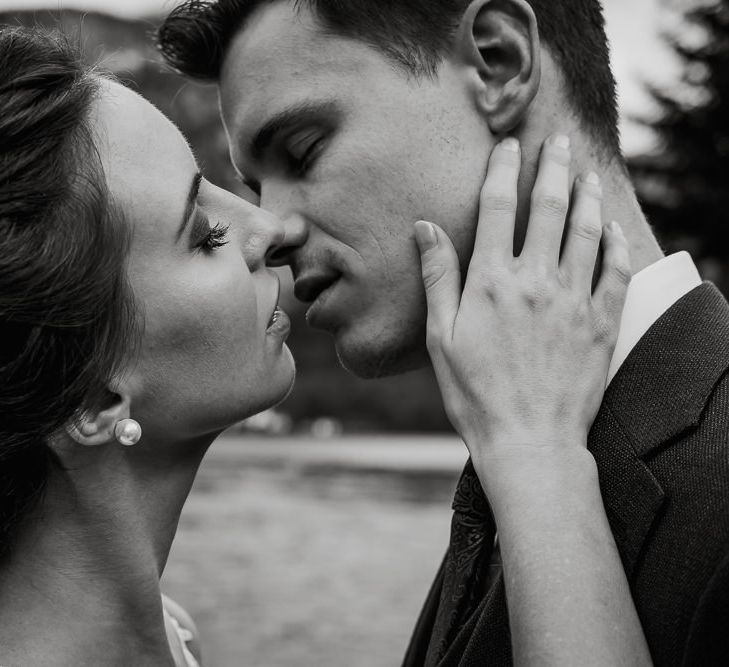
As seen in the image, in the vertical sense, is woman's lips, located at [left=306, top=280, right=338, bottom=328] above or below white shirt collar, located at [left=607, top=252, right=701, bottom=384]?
below

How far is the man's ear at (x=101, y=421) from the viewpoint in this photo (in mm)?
2514

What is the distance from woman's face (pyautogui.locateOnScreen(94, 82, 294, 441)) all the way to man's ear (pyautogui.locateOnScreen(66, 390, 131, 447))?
4 centimetres

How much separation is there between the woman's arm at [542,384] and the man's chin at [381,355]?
12.1 inches

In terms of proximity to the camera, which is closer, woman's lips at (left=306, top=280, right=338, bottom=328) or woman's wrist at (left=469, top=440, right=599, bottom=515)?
woman's wrist at (left=469, top=440, right=599, bottom=515)

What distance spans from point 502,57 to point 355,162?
0.50m

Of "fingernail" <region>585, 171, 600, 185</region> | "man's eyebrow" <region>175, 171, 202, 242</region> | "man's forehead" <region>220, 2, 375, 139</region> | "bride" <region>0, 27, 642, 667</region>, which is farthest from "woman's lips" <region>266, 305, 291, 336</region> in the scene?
"fingernail" <region>585, 171, 600, 185</region>

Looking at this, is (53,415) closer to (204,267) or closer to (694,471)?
(204,267)

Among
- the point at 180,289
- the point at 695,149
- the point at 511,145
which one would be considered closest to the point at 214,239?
the point at 180,289

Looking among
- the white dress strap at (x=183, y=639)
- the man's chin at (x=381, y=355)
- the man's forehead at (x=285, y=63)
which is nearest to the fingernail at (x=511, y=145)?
the man's forehead at (x=285, y=63)

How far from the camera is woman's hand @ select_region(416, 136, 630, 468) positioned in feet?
7.77

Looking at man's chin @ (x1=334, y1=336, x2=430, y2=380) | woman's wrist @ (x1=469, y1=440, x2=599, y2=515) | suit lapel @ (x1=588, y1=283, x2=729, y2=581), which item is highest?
suit lapel @ (x1=588, y1=283, x2=729, y2=581)

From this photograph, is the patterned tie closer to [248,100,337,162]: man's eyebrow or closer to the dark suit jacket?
the dark suit jacket

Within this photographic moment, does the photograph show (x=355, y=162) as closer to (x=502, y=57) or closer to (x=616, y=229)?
(x=502, y=57)

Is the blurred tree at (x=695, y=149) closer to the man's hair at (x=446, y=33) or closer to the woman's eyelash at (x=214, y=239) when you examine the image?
the man's hair at (x=446, y=33)
